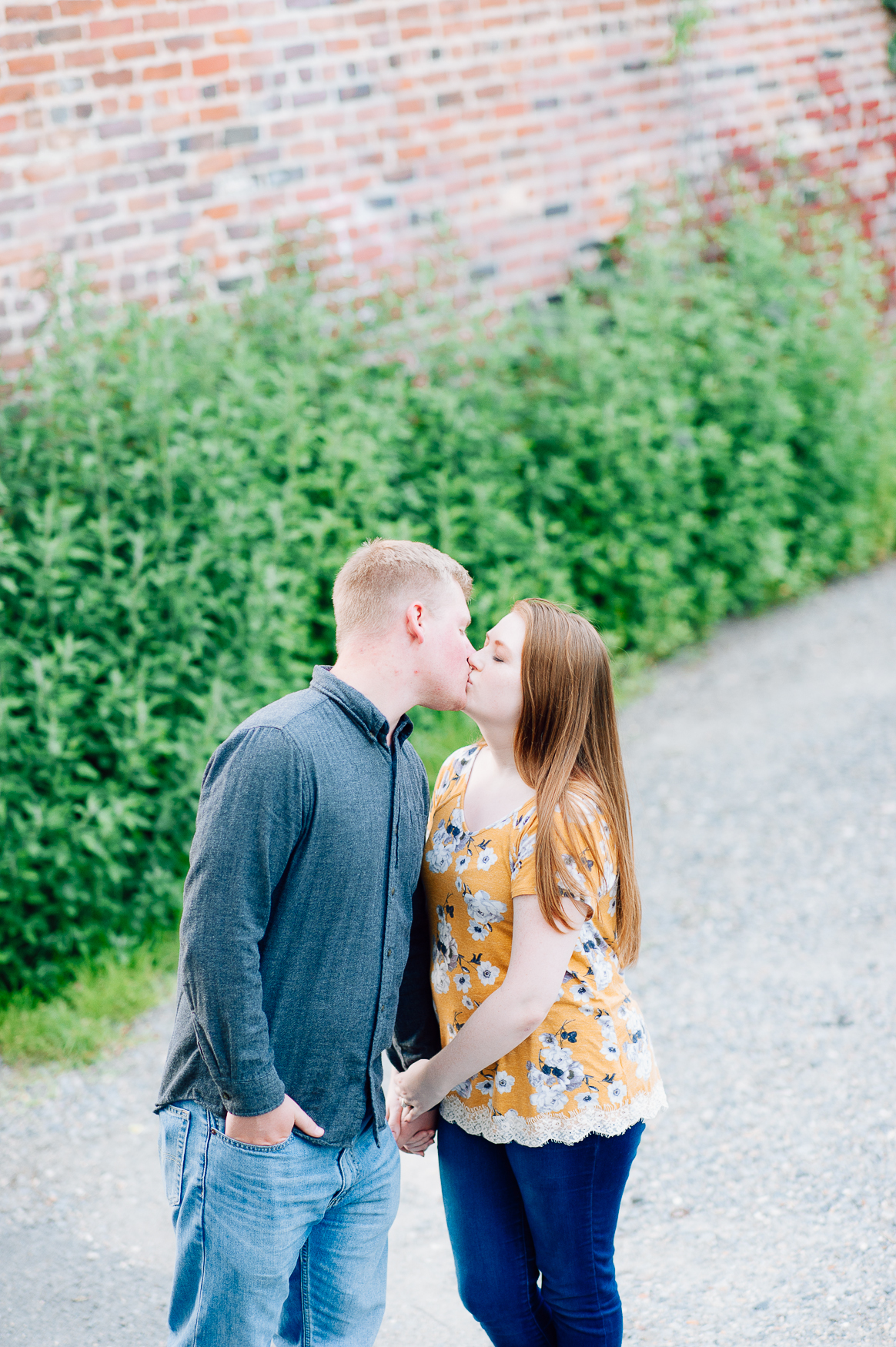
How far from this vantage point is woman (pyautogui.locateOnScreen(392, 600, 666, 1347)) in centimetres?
198

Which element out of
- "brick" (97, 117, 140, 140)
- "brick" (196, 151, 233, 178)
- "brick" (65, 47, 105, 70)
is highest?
"brick" (65, 47, 105, 70)

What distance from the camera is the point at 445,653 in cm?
200

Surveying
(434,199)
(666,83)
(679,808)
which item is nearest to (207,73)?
(434,199)

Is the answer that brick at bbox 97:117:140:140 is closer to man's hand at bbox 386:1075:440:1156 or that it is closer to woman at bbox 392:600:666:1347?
woman at bbox 392:600:666:1347

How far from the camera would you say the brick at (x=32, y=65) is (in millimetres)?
4645

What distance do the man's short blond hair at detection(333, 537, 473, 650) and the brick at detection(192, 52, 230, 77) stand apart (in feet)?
13.2

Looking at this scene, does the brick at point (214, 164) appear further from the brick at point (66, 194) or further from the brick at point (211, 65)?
the brick at point (66, 194)

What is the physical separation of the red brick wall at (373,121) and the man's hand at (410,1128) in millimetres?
3393

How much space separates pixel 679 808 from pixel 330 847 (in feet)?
11.0

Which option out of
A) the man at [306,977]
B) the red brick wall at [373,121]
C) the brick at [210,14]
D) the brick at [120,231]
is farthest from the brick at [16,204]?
the man at [306,977]

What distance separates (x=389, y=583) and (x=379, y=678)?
16cm

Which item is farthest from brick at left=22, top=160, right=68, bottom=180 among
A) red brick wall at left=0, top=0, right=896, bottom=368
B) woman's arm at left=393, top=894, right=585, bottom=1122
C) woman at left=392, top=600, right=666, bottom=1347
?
woman's arm at left=393, top=894, right=585, bottom=1122

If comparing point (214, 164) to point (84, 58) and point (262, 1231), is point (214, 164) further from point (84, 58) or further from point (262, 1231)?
point (262, 1231)

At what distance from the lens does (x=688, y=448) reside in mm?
6242
